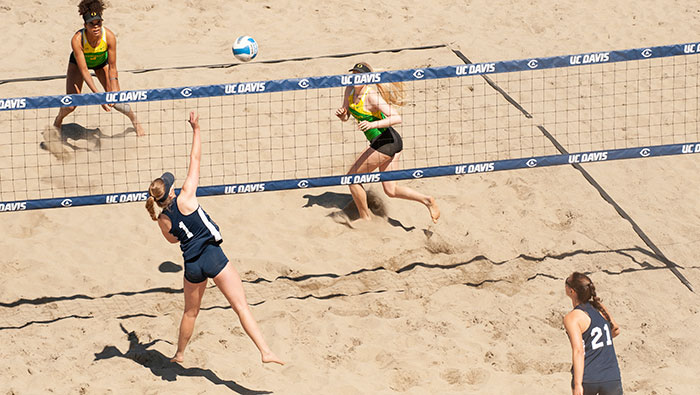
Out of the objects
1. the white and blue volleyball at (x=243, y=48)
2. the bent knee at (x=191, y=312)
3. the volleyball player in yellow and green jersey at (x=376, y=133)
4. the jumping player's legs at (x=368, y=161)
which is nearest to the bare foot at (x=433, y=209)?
the volleyball player in yellow and green jersey at (x=376, y=133)

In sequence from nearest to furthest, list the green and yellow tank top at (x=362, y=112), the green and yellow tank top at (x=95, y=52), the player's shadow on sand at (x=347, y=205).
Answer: the green and yellow tank top at (x=362, y=112), the player's shadow on sand at (x=347, y=205), the green and yellow tank top at (x=95, y=52)

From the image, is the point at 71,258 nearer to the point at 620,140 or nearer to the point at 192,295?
the point at 192,295

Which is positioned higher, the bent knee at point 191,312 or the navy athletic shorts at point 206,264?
the navy athletic shorts at point 206,264

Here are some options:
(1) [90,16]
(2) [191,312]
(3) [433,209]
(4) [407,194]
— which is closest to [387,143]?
(4) [407,194]

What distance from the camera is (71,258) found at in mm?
8188

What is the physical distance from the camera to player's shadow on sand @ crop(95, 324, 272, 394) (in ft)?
21.9

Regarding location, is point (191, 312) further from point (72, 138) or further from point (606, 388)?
point (72, 138)

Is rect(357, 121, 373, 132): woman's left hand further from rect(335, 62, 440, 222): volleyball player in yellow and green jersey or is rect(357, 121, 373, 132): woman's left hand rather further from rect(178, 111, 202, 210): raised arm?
rect(178, 111, 202, 210): raised arm

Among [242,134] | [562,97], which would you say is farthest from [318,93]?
[562,97]

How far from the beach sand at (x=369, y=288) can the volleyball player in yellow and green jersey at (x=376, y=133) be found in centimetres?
35

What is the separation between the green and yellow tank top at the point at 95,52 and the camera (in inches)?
376

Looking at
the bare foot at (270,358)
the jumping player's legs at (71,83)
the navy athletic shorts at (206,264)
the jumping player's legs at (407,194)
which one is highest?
the jumping player's legs at (71,83)

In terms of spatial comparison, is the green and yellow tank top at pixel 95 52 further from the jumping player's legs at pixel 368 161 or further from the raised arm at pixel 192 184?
the raised arm at pixel 192 184

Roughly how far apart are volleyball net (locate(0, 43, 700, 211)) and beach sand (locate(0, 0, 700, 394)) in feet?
1.62
